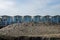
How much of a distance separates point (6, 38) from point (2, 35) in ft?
2.35

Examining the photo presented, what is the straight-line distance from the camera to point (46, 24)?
105 feet

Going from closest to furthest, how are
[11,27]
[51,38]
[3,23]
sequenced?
[51,38] < [11,27] < [3,23]

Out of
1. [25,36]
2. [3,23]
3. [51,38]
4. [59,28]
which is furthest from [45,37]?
[3,23]

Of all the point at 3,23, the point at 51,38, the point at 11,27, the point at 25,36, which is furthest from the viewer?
the point at 3,23

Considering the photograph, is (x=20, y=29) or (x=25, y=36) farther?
(x=20, y=29)

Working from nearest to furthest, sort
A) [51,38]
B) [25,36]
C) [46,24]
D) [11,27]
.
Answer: [51,38] < [25,36] < [11,27] < [46,24]

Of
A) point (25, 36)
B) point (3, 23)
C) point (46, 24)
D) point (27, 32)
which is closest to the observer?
point (25, 36)

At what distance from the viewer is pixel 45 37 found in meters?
24.0

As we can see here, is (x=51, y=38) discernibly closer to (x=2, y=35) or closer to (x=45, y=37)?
(x=45, y=37)

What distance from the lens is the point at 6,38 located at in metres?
25.8

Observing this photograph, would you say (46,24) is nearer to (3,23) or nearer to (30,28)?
(30,28)

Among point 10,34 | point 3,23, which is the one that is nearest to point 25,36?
point 10,34

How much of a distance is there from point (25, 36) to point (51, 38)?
11.6 feet

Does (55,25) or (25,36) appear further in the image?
(55,25)
